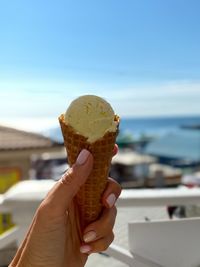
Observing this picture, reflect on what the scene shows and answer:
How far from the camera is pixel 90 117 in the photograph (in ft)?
3.58

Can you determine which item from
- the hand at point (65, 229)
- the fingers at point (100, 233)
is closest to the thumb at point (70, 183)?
the hand at point (65, 229)

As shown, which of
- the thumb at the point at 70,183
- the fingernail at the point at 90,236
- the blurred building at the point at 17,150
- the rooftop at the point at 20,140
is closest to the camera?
the thumb at the point at 70,183

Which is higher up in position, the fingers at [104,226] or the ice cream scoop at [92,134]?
the ice cream scoop at [92,134]

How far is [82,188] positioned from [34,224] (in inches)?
5.9

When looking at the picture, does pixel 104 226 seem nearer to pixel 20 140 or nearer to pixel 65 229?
pixel 65 229

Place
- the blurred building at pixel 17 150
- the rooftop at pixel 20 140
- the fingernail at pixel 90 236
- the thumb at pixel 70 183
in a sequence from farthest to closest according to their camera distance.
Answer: the rooftop at pixel 20 140 < the blurred building at pixel 17 150 < the fingernail at pixel 90 236 < the thumb at pixel 70 183

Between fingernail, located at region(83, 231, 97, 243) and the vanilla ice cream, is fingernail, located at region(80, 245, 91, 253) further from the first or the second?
the vanilla ice cream

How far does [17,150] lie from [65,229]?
785 centimetres

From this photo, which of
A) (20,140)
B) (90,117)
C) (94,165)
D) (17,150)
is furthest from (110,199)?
(20,140)

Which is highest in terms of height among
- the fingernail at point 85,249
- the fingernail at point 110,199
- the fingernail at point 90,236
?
the fingernail at point 110,199

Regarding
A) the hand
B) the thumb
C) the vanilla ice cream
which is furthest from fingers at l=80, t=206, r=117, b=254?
the vanilla ice cream

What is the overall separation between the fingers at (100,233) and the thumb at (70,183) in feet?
0.43

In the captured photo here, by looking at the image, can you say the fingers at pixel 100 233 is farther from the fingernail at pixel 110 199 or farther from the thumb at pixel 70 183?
the thumb at pixel 70 183

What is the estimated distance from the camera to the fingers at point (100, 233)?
1197 mm
